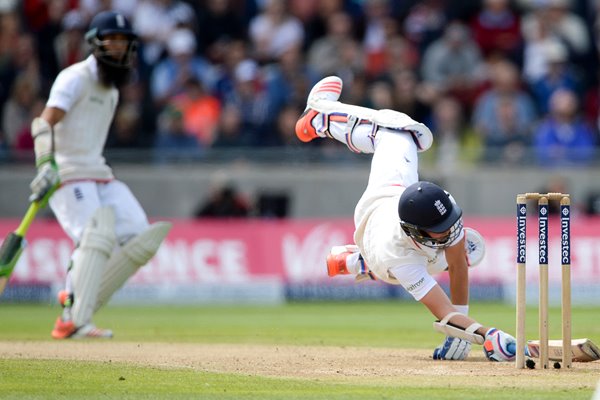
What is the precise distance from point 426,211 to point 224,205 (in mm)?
9692

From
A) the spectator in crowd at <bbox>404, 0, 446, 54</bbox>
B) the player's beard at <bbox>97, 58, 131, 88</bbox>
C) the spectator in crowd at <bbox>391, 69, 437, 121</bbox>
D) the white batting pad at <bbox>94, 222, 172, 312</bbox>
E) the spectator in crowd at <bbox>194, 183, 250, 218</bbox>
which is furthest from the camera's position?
the spectator in crowd at <bbox>404, 0, 446, 54</bbox>

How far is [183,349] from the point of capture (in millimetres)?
9789

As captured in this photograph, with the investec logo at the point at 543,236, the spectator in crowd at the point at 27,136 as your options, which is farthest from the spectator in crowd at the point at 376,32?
the investec logo at the point at 543,236

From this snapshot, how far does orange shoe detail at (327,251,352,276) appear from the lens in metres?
9.36

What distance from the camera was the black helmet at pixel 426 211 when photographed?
7988 millimetres

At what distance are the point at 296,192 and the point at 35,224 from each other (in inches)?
156

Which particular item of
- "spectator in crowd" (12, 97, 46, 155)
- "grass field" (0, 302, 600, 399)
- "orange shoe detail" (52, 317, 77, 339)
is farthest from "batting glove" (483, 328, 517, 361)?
"spectator in crowd" (12, 97, 46, 155)

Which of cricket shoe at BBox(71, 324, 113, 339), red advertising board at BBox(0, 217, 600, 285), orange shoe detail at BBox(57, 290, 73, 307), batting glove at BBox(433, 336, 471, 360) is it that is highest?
orange shoe detail at BBox(57, 290, 73, 307)

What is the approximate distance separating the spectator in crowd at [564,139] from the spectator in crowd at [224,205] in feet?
14.6

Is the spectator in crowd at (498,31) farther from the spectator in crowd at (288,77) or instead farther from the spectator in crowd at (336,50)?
the spectator in crowd at (288,77)

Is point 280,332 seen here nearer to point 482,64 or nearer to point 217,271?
point 217,271

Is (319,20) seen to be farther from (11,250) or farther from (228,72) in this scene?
(11,250)

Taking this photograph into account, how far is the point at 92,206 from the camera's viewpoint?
10766 millimetres

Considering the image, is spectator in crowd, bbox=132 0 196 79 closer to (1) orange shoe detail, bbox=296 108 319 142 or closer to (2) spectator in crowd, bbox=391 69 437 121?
(2) spectator in crowd, bbox=391 69 437 121
